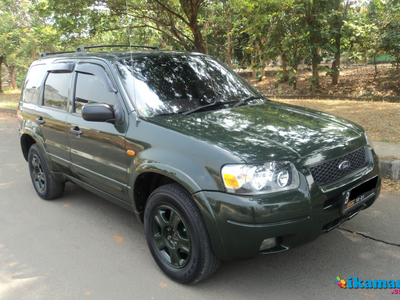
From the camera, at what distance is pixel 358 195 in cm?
298

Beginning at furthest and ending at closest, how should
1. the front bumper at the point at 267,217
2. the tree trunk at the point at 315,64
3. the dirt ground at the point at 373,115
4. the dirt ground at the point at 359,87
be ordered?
the tree trunk at the point at 315,64
the dirt ground at the point at 359,87
the dirt ground at the point at 373,115
the front bumper at the point at 267,217

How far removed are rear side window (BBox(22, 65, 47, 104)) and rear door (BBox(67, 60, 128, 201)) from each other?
1.10m

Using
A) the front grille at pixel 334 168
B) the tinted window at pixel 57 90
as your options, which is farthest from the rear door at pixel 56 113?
the front grille at pixel 334 168

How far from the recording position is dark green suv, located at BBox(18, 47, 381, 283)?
2.58m

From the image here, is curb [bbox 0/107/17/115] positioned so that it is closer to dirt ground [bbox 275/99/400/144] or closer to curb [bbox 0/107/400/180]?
dirt ground [bbox 275/99/400/144]

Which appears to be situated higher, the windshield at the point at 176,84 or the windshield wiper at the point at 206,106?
the windshield at the point at 176,84

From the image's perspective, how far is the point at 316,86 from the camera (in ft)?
46.8

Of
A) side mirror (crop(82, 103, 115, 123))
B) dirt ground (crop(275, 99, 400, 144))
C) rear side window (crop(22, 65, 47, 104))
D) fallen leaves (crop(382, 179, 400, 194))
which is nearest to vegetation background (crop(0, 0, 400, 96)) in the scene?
dirt ground (crop(275, 99, 400, 144))

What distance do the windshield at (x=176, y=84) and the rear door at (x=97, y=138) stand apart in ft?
0.68

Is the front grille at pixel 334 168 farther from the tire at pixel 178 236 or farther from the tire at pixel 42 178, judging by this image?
the tire at pixel 42 178

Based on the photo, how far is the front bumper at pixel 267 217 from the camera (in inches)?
98.9

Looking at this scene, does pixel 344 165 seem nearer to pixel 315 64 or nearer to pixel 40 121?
pixel 40 121

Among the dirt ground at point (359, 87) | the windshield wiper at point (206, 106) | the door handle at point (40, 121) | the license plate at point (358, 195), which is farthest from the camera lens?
the dirt ground at point (359, 87)

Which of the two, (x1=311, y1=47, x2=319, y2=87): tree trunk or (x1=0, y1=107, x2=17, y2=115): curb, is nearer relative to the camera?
(x1=311, y1=47, x2=319, y2=87): tree trunk
